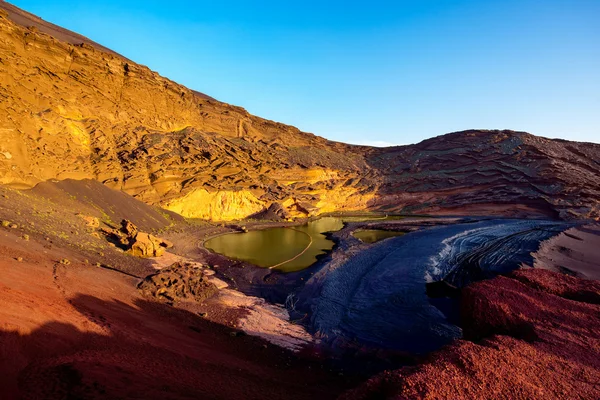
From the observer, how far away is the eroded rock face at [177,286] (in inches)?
446

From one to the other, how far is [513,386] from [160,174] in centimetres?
2930

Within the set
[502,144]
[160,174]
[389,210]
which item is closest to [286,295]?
[160,174]

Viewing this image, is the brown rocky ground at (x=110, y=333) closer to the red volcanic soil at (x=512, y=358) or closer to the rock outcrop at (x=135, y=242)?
the rock outcrop at (x=135, y=242)

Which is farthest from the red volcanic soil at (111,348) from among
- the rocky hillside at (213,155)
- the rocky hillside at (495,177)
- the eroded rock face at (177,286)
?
the rocky hillside at (495,177)

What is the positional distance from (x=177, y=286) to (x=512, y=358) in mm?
11168

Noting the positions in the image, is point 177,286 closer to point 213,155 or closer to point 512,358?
point 512,358

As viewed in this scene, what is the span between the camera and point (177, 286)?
11969 millimetres

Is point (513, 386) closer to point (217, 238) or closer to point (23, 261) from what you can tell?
point (23, 261)

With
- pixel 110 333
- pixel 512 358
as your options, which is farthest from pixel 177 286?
pixel 512 358

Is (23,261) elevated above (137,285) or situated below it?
above

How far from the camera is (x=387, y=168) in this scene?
5138 centimetres

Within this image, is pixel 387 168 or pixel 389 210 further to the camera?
pixel 387 168

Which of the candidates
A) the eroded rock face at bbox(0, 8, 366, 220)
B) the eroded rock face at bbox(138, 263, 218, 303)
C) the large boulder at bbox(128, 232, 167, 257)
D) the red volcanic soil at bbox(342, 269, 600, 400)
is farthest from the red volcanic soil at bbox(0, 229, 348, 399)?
the eroded rock face at bbox(0, 8, 366, 220)

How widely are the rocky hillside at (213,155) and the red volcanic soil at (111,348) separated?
1229 cm
